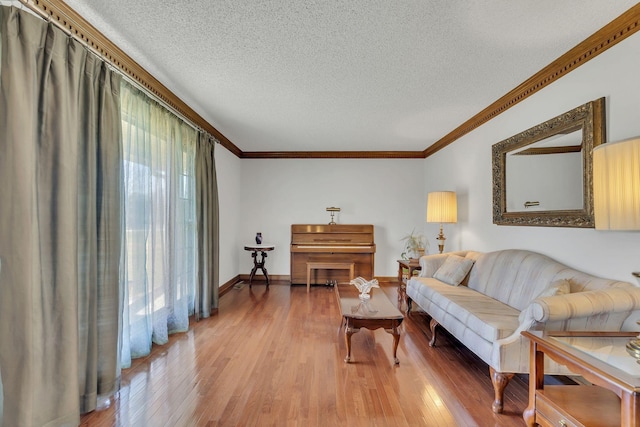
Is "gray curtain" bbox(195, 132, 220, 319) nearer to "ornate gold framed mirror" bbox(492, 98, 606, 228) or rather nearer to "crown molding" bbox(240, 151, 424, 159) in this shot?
"crown molding" bbox(240, 151, 424, 159)

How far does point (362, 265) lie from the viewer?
5285 mm

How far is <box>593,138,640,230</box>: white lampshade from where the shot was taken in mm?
1310

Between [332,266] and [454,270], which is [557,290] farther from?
[332,266]

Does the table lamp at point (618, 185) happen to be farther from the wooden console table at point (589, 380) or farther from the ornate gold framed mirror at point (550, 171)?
the ornate gold framed mirror at point (550, 171)

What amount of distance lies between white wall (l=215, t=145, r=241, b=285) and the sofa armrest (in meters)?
4.22

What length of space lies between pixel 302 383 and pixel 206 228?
2.28 metres

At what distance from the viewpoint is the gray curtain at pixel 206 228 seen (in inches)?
145

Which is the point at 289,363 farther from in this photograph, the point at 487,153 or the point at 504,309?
the point at 487,153

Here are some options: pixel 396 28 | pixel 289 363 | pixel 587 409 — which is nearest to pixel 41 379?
pixel 289 363

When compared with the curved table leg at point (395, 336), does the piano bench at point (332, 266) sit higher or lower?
higher

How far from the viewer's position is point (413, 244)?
207 inches

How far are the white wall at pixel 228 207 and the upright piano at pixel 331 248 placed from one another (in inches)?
42.5

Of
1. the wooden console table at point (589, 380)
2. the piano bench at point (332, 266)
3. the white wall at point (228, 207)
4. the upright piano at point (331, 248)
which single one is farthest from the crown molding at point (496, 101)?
the piano bench at point (332, 266)

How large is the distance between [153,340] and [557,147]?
13.2ft
